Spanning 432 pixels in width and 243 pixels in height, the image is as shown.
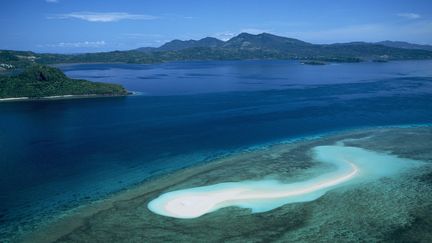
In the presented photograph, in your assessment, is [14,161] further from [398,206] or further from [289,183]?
[398,206]

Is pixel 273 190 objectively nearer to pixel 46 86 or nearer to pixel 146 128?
pixel 146 128

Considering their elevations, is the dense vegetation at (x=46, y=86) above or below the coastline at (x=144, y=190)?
above

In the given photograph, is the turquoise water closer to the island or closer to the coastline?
the coastline

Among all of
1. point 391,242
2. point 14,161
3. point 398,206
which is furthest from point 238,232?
point 14,161

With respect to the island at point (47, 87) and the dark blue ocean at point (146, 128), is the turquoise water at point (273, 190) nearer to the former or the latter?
the dark blue ocean at point (146, 128)

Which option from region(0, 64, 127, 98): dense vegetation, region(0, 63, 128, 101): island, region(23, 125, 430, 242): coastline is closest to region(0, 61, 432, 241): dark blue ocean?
region(23, 125, 430, 242): coastline

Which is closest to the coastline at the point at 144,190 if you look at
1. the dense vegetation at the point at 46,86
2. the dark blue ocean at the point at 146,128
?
the dark blue ocean at the point at 146,128

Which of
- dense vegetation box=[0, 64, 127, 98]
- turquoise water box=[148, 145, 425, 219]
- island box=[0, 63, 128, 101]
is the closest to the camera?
turquoise water box=[148, 145, 425, 219]
